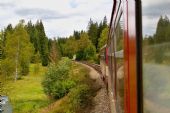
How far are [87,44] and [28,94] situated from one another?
77.2 feet

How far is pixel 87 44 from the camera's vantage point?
78.8 m

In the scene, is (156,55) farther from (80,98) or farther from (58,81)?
(58,81)

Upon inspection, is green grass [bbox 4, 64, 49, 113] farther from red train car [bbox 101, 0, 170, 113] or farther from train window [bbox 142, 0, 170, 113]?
train window [bbox 142, 0, 170, 113]

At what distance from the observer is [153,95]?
2150mm

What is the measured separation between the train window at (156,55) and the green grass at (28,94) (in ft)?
120

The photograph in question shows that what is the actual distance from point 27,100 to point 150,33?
162 ft

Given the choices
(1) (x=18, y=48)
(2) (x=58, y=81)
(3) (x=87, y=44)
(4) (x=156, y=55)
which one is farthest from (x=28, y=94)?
(4) (x=156, y=55)

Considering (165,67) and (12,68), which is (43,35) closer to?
(12,68)

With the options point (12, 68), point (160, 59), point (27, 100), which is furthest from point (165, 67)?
point (12, 68)

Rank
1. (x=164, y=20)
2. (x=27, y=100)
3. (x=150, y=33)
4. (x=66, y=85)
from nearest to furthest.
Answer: (x=164, y=20) → (x=150, y=33) → (x=66, y=85) → (x=27, y=100)

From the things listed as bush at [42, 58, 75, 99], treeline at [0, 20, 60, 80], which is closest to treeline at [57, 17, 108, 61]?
treeline at [0, 20, 60, 80]

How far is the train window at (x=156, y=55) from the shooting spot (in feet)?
6.17

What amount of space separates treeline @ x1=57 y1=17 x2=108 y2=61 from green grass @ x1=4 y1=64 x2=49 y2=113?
785cm

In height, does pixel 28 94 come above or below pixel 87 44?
below
